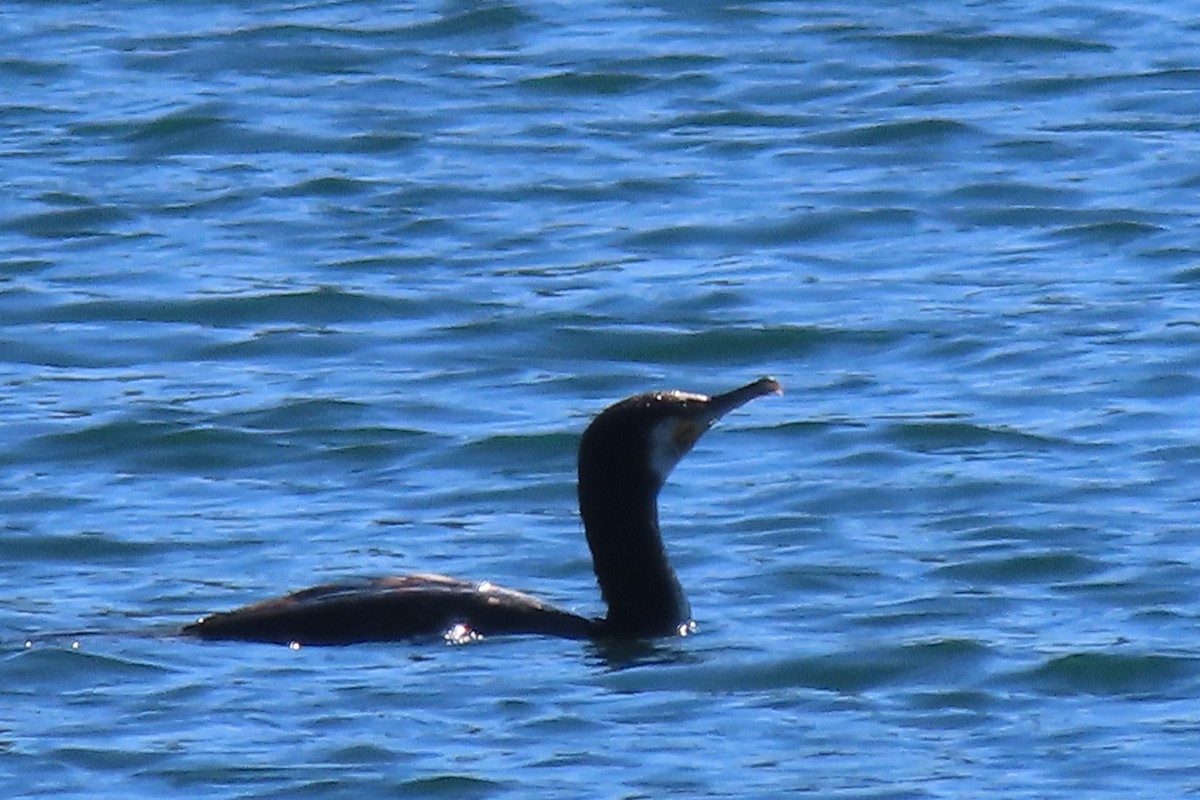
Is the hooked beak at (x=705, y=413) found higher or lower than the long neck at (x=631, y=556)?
higher

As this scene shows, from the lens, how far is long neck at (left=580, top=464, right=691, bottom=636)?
10516 mm

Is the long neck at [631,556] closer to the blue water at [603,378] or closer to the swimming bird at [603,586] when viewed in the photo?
the swimming bird at [603,586]

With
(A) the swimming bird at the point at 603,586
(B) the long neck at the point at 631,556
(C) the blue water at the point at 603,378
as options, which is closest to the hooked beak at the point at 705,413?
(A) the swimming bird at the point at 603,586

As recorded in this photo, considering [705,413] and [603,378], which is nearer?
[705,413]

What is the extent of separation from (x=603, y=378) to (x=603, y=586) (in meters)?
3.22

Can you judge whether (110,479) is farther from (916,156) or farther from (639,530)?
(916,156)

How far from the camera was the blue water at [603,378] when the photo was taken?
946 cm

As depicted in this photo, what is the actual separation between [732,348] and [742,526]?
248cm

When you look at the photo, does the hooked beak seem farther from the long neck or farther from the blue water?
the blue water

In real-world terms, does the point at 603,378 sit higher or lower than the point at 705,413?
lower

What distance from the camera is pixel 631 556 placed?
1055cm

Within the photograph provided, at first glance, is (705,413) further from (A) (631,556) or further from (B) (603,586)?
(B) (603,586)

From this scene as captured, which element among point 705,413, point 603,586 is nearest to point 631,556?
point 603,586

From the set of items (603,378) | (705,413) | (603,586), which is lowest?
(603,378)
